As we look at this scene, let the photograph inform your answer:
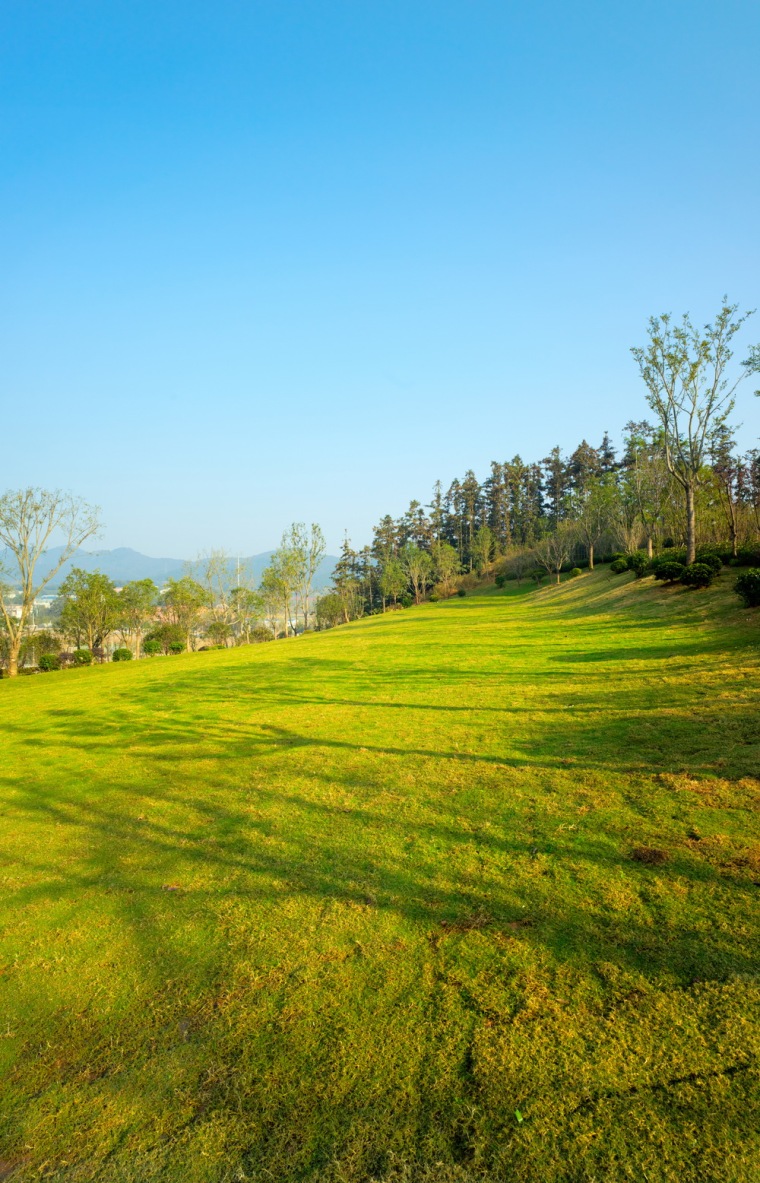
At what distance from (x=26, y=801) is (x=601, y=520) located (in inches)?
1717

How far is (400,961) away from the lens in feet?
10.2

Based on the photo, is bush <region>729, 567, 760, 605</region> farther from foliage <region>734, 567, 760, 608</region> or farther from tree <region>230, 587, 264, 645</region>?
tree <region>230, 587, 264, 645</region>

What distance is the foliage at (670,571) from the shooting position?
17516mm

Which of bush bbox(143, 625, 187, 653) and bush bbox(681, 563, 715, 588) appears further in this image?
bush bbox(143, 625, 187, 653)

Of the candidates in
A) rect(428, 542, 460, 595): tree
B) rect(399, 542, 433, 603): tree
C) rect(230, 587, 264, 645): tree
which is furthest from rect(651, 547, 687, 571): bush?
rect(399, 542, 433, 603): tree

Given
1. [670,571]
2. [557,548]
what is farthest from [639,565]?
[557,548]

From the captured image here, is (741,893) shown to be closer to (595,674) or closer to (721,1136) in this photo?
(721,1136)

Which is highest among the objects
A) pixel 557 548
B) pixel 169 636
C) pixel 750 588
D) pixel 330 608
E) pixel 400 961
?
pixel 557 548

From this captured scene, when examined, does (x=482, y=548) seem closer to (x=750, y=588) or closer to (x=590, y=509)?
(x=590, y=509)

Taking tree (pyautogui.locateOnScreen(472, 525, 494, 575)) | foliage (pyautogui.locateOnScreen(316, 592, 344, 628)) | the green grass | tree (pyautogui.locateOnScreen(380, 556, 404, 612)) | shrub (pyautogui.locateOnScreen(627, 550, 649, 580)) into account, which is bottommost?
the green grass

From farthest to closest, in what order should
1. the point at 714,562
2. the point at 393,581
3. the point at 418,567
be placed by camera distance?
the point at 418,567, the point at 393,581, the point at 714,562

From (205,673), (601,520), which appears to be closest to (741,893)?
(205,673)

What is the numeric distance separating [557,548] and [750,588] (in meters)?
34.2

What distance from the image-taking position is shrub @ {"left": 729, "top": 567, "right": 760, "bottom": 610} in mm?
11953
